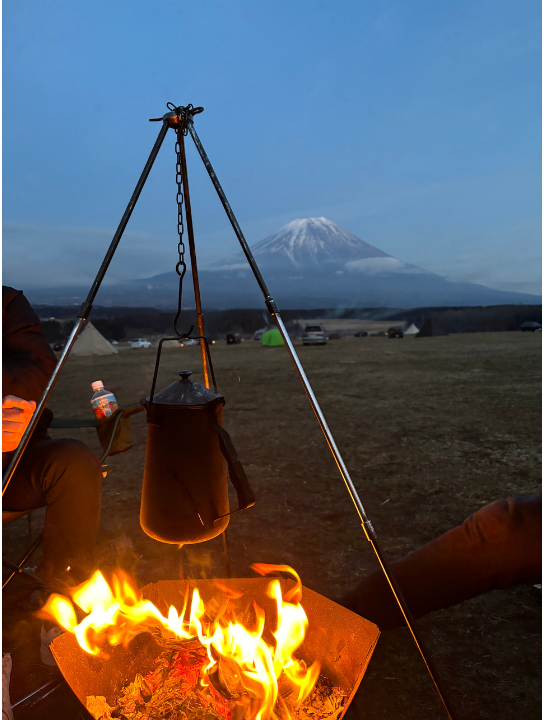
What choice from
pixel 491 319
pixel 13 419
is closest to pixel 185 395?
pixel 13 419

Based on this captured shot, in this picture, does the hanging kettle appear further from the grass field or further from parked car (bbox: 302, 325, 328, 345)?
parked car (bbox: 302, 325, 328, 345)

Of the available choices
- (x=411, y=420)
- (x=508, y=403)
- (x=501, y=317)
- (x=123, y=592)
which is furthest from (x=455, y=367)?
(x=501, y=317)

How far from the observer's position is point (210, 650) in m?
1.37

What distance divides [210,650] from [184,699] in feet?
0.50

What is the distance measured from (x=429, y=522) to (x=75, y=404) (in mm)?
6432

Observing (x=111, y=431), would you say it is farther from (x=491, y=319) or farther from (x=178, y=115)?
(x=491, y=319)

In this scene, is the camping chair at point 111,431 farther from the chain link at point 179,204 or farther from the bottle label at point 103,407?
the chain link at point 179,204

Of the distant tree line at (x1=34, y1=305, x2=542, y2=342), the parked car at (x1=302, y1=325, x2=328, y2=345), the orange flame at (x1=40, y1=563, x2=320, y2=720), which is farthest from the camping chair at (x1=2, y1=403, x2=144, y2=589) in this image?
the distant tree line at (x1=34, y1=305, x2=542, y2=342)

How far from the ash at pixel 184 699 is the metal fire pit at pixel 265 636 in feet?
0.12

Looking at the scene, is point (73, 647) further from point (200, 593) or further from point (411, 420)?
point (411, 420)

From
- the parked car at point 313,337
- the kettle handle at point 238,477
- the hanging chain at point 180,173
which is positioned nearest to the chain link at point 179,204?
the hanging chain at point 180,173

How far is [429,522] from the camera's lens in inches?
114

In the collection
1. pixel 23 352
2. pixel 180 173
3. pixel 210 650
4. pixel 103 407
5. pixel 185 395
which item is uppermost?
pixel 180 173

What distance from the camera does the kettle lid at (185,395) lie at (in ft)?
4.69
